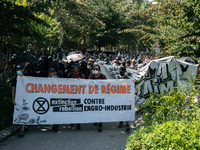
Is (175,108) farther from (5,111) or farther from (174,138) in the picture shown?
(5,111)

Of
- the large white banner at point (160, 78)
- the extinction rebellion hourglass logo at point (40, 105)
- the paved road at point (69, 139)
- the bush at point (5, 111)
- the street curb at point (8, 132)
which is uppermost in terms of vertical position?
the large white banner at point (160, 78)

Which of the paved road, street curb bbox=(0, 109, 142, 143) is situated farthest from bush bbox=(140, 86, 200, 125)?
street curb bbox=(0, 109, 142, 143)

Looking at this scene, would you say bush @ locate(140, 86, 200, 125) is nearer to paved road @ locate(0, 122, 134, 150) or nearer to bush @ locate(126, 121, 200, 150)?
paved road @ locate(0, 122, 134, 150)

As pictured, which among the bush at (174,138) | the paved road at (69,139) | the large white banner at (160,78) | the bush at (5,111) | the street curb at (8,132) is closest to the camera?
the bush at (174,138)

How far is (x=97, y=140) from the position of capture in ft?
19.0

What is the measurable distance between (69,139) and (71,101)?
109 centimetres

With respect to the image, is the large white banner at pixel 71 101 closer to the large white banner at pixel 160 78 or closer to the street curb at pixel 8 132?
the street curb at pixel 8 132

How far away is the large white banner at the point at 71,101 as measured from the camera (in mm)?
6090

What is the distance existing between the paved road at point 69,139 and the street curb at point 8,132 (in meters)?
0.11

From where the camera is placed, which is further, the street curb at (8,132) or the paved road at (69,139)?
the street curb at (8,132)

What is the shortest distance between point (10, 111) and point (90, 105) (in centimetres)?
277

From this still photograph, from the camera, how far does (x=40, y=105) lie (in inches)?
243

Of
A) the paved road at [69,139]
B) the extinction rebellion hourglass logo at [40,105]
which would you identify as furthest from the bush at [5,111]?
the extinction rebellion hourglass logo at [40,105]

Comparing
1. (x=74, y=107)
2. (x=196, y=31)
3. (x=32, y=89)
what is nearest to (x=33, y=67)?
(x=32, y=89)
